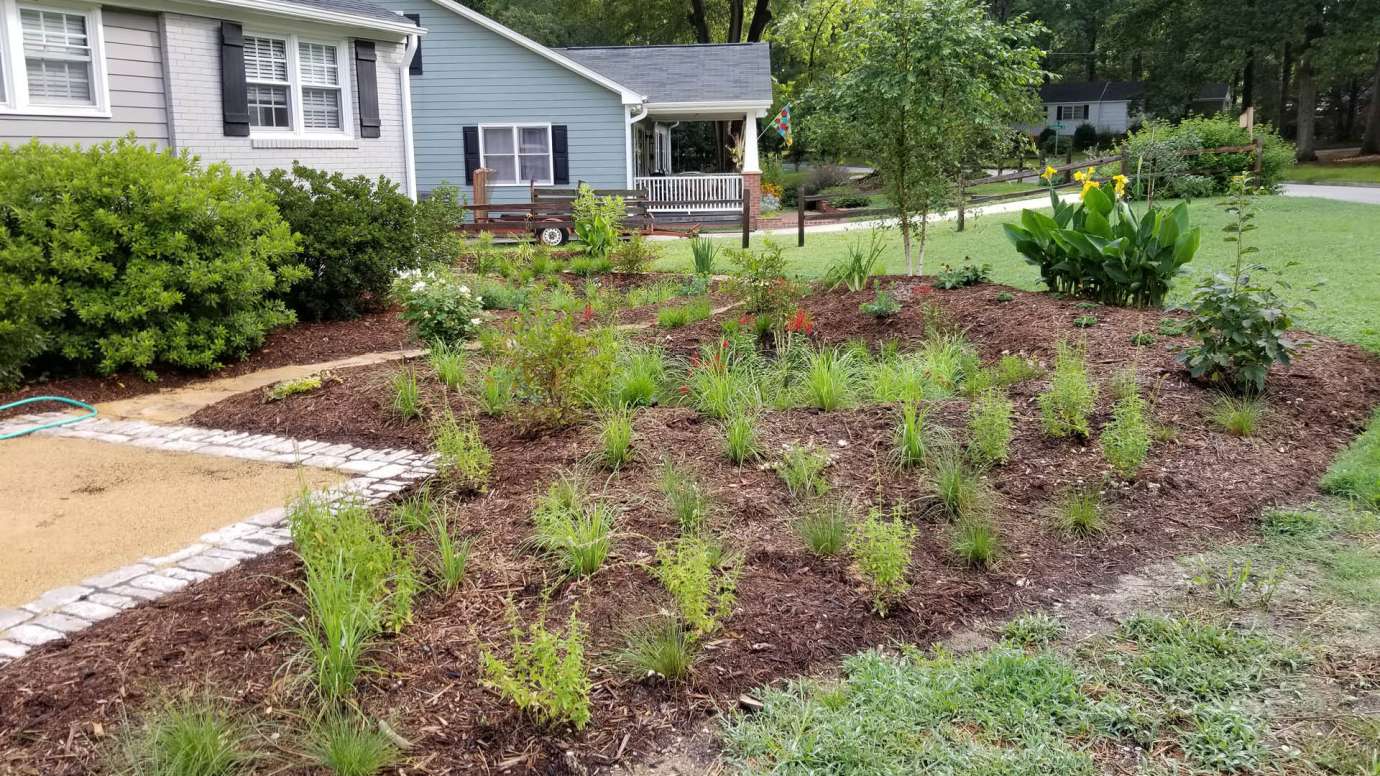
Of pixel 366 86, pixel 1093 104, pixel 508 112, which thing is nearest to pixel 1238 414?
pixel 366 86

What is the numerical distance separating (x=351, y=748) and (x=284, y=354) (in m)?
6.37

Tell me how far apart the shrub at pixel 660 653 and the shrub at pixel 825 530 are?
842 millimetres

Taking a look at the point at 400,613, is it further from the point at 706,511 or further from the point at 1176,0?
the point at 1176,0

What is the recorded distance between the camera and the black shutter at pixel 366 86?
13297 mm

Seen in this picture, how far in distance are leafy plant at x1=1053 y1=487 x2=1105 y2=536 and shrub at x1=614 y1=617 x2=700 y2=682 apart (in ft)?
6.02

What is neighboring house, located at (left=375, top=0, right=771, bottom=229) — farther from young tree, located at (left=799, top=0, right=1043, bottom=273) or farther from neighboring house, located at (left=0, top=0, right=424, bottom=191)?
young tree, located at (left=799, top=0, right=1043, bottom=273)

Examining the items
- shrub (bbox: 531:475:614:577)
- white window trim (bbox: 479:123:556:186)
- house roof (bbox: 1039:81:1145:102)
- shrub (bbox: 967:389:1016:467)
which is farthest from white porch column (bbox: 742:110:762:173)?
house roof (bbox: 1039:81:1145:102)

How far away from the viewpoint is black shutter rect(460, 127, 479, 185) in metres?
21.8

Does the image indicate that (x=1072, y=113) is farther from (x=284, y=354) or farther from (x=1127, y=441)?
(x=1127, y=441)

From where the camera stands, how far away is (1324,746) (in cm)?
272

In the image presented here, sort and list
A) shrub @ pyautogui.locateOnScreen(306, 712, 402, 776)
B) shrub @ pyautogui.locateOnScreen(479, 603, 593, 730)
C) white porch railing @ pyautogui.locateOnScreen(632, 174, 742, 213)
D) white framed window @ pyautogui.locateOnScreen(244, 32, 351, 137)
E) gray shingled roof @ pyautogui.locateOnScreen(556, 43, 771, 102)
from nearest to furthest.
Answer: shrub @ pyautogui.locateOnScreen(306, 712, 402, 776)
shrub @ pyautogui.locateOnScreen(479, 603, 593, 730)
white framed window @ pyautogui.locateOnScreen(244, 32, 351, 137)
white porch railing @ pyautogui.locateOnScreen(632, 174, 742, 213)
gray shingled roof @ pyautogui.locateOnScreen(556, 43, 771, 102)

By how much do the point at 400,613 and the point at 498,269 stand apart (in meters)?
9.65

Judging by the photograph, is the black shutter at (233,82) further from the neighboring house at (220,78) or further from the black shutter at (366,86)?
the black shutter at (366,86)

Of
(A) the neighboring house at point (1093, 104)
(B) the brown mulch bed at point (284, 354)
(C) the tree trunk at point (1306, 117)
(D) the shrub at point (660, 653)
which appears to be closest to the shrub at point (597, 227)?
(B) the brown mulch bed at point (284, 354)
